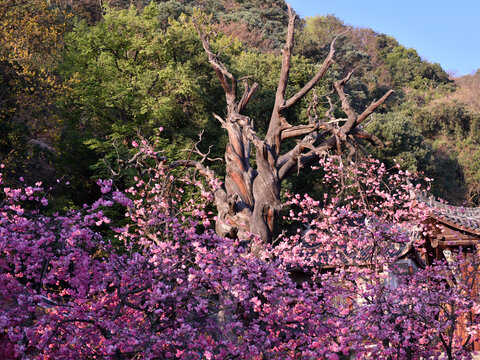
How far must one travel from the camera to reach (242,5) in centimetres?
5297

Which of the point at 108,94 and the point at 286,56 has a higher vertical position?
the point at 108,94

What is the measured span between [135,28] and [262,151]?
14.7 metres

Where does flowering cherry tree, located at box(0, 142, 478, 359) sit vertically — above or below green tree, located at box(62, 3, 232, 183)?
below

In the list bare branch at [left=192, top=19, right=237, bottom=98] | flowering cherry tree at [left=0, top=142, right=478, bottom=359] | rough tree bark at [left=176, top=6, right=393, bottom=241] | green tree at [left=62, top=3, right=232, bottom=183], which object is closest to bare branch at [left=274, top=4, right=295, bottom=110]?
rough tree bark at [left=176, top=6, right=393, bottom=241]

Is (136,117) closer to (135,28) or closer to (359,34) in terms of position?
(135,28)

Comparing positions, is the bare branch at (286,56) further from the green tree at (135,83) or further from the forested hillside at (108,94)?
the green tree at (135,83)

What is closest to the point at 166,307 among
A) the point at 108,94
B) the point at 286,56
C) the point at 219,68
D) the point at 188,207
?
the point at 188,207

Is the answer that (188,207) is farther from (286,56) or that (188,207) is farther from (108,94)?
(108,94)

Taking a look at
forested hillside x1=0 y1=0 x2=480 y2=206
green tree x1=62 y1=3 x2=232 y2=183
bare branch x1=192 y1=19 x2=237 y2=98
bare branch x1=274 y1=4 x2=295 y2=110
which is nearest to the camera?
bare branch x1=274 y1=4 x2=295 y2=110

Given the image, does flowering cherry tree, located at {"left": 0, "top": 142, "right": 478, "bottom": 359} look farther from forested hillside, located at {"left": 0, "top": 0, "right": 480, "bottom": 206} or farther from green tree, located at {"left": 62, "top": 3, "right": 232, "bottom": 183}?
green tree, located at {"left": 62, "top": 3, "right": 232, "bottom": 183}

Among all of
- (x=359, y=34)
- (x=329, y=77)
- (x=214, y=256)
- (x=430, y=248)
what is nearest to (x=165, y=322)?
(x=214, y=256)

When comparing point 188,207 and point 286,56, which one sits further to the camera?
point 286,56

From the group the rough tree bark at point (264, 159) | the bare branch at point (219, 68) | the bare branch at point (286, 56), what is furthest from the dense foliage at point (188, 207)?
the bare branch at point (286, 56)

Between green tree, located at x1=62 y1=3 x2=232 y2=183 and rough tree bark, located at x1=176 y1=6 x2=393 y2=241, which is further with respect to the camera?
green tree, located at x1=62 y1=3 x2=232 y2=183
